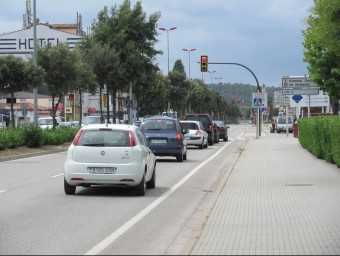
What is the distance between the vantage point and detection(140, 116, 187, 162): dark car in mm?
26766

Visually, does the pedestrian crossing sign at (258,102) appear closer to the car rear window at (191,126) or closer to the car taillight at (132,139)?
the car rear window at (191,126)

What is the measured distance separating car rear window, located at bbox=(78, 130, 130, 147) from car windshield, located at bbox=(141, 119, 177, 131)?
1217cm

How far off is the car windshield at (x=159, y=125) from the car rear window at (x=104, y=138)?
12172 millimetres

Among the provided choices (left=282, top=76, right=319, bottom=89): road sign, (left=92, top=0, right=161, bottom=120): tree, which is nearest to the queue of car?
(left=282, top=76, right=319, bottom=89): road sign

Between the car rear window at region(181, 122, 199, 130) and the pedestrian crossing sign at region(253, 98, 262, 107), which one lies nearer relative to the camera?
the car rear window at region(181, 122, 199, 130)

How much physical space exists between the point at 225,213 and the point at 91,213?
2289 mm

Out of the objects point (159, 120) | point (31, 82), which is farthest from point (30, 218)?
point (31, 82)

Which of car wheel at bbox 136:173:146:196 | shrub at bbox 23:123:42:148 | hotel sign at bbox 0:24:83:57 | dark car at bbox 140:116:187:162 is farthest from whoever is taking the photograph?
hotel sign at bbox 0:24:83:57

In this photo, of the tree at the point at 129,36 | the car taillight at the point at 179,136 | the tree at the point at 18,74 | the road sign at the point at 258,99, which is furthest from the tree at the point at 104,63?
the car taillight at the point at 179,136

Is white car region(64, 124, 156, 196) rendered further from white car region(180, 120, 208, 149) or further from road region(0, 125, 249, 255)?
white car region(180, 120, 208, 149)

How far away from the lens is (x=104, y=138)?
15.2m

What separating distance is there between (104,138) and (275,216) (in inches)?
195

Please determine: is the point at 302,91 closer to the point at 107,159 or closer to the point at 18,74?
the point at 18,74

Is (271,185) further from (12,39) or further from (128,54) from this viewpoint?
(12,39)
